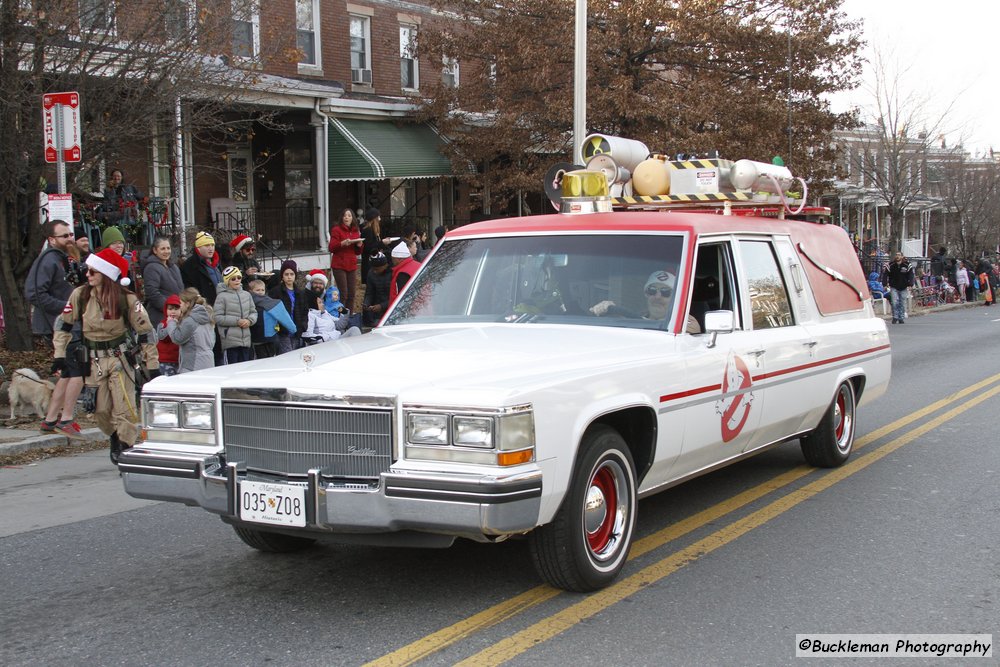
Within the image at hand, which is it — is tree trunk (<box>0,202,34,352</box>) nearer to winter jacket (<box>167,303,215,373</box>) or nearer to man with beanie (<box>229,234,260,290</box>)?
man with beanie (<box>229,234,260,290</box>)

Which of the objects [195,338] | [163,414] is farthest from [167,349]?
[163,414]

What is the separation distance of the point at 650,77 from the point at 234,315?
13.7 meters

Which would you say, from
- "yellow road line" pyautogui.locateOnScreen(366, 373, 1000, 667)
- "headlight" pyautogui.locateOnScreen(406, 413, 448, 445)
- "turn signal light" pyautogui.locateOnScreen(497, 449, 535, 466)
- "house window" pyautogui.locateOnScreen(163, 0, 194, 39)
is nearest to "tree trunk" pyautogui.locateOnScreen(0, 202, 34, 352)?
"house window" pyautogui.locateOnScreen(163, 0, 194, 39)

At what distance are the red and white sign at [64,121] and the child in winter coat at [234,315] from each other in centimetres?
199

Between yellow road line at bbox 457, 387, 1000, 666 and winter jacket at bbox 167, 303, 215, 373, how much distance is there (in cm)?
528

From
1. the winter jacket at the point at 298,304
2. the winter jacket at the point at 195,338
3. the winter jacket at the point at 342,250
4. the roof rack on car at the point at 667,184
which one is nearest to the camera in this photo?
the roof rack on car at the point at 667,184

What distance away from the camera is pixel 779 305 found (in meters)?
6.96

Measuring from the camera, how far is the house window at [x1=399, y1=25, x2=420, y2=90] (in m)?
25.6

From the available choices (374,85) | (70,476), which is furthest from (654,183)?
(374,85)

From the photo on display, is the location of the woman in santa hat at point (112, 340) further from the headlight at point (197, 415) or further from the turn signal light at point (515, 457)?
the turn signal light at point (515, 457)

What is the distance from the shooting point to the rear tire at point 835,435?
7.56 m

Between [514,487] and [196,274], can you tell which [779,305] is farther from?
[196,274]

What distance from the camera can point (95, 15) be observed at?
11609mm

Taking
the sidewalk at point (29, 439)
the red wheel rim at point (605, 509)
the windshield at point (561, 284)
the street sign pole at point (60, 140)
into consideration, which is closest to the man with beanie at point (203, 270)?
the street sign pole at point (60, 140)
